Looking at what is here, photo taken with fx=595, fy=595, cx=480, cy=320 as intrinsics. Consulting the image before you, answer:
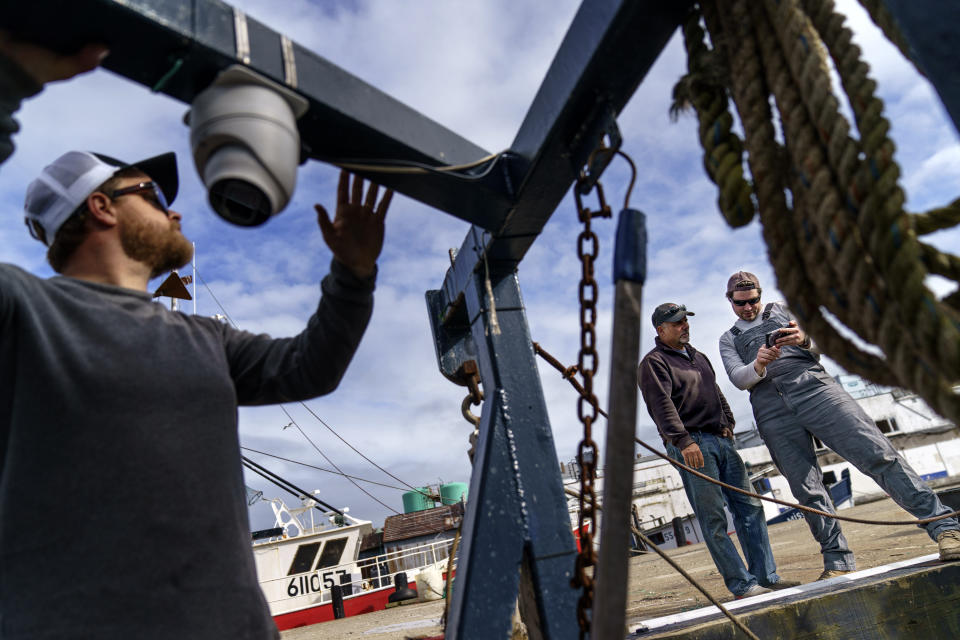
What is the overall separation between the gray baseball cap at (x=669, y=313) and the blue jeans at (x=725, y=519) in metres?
0.79

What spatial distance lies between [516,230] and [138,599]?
1.60 meters

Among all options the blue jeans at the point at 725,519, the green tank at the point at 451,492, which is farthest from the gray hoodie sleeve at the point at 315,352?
the green tank at the point at 451,492

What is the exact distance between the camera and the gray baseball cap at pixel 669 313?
4141 millimetres

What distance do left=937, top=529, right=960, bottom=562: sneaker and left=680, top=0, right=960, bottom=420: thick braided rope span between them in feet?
8.73

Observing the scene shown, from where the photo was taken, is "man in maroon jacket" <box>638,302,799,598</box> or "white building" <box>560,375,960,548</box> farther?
"white building" <box>560,375,960,548</box>

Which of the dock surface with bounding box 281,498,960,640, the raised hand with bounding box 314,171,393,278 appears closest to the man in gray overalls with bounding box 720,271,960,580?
the dock surface with bounding box 281,498,960,640

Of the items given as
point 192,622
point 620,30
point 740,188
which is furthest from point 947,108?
point 192,622

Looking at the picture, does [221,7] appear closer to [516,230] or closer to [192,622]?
[516,230]

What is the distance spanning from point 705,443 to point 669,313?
35.8 inches

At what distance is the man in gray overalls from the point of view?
322cm

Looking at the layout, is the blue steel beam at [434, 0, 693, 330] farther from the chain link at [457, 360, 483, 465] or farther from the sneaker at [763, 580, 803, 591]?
the sneaker at [763, 580, 803, 591]

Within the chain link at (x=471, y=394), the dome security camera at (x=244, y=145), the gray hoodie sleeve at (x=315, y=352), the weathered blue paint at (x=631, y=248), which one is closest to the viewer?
the weathered blue paint at (x=631, y=248)

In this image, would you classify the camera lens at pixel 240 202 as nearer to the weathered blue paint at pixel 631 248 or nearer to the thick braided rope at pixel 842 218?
the weathered blue paint at pixel 631 248

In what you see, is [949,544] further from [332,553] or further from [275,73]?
[332,553]
